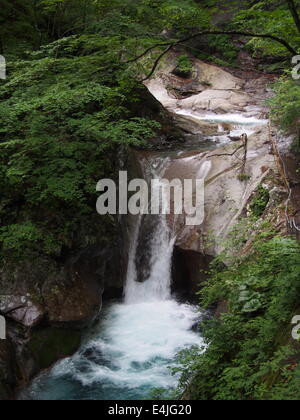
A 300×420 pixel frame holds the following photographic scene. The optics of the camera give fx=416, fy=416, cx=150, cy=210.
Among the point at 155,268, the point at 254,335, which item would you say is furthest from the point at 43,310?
the point at 254,335

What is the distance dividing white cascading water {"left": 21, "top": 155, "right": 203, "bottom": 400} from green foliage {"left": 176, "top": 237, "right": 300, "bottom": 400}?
2.02m

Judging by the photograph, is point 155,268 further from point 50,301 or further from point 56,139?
point 56,139

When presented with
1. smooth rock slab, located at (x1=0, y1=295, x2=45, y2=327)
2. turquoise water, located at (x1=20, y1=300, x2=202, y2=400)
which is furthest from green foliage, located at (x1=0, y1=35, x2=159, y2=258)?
turquoise water, located at (x1=20, y1=300, x2=202, y2=400)

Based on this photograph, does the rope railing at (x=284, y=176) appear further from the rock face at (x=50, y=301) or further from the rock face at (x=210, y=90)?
the rock face at (x=210, y=90)

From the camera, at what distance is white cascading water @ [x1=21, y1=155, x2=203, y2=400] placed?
670cm

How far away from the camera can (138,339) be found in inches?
313

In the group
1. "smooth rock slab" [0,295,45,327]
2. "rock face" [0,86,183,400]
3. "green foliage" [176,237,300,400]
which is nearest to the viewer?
"green foliage" [176,237,300,400]

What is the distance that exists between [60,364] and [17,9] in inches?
336

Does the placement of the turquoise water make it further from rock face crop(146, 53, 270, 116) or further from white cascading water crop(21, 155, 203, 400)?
rock face crop(146, 53, 270, 116)

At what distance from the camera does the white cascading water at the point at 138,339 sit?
670 cm

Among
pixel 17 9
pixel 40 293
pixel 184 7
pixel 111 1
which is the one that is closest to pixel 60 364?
pixel 40 293

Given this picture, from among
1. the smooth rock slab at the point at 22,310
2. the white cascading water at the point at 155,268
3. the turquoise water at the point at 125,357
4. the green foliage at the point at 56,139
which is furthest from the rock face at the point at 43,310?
the white cascading water at the point at 155,268

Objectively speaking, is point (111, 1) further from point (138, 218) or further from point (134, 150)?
point (138, 218)

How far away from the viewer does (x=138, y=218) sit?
9.95 metres
